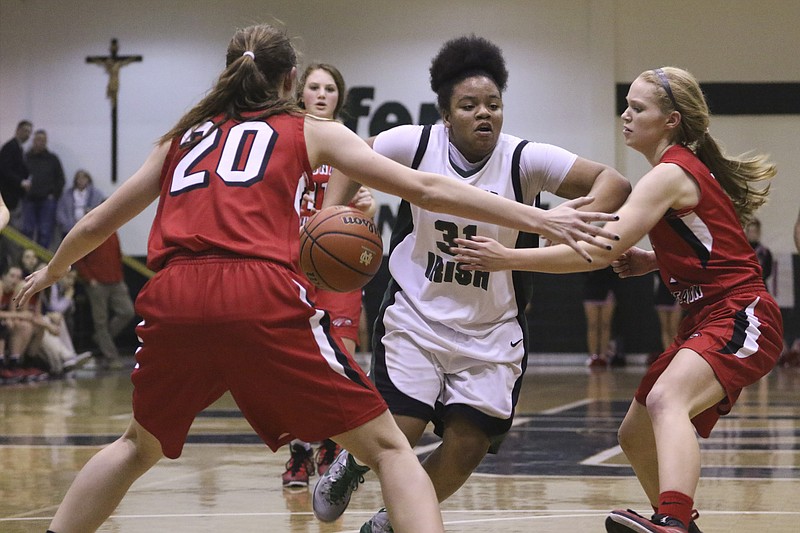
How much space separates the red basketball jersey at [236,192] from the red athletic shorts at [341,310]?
2880 mm

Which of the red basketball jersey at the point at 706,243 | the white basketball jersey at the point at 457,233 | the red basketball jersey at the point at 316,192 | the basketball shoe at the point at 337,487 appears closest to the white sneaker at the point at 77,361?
the red basketball jersey at the point at 316,192

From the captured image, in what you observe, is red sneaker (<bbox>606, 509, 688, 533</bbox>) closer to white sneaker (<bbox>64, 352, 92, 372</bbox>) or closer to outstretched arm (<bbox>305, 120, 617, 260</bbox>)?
outstretched arm (<bbox>305, 120, 617, 260</bbox>)

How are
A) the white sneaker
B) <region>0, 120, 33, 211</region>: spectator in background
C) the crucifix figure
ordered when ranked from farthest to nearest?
the crucifix figure → <region>0, 120, 33, 211</region>: spectator in background → the white sneaker

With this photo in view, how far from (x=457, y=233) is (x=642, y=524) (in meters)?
→ 1.19

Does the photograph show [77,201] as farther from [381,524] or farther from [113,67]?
[381,524]

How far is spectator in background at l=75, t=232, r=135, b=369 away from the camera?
1549 centimetres

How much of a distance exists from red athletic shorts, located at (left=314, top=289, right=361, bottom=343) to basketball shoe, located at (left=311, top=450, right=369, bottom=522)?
2.00m

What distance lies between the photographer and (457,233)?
13.6 feet

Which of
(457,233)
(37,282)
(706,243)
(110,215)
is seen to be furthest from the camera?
(457,233)

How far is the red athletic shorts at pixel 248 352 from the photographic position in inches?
122

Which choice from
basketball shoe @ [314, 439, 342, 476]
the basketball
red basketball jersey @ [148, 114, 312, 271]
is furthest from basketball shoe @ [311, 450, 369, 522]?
basketball shoe @ [314, 439, 342, 476]

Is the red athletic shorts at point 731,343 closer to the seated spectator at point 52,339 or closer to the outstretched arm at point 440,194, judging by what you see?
the outstretched arm at point 440,194

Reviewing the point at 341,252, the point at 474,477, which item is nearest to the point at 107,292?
the point at 474,477

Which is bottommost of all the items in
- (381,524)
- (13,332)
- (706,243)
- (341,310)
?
(13,332)
